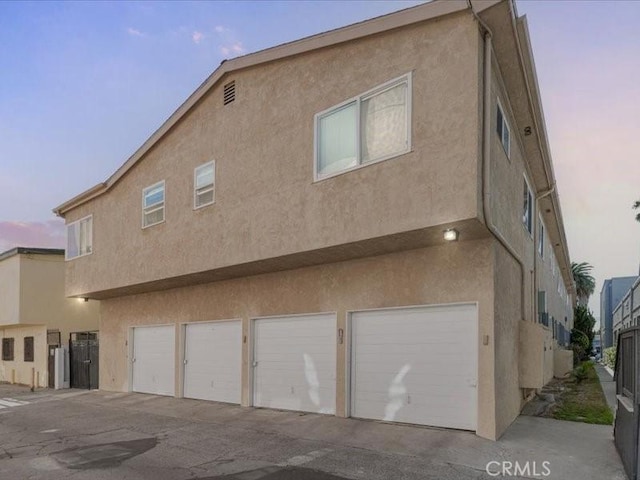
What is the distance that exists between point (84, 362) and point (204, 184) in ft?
39.5

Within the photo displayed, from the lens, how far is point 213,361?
45.9ft

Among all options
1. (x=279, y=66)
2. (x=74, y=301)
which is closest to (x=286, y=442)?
(x=279, y=66)

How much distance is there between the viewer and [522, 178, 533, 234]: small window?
12920 mm

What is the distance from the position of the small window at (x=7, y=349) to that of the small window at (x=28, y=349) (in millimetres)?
2280

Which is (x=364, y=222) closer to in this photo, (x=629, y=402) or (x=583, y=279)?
(x=629, y=402)

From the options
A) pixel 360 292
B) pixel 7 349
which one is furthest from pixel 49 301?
pixel 360 292

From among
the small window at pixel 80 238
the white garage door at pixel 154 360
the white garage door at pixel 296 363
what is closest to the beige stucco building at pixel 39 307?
the small window at pixel 80 238

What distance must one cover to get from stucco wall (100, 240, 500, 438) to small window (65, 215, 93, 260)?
13.2ft

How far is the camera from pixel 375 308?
1016cm

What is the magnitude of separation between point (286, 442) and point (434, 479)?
3.12 meters

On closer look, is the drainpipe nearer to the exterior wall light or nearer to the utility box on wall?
the exterior wall light

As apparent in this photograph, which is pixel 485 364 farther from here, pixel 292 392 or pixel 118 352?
pixel 118 352

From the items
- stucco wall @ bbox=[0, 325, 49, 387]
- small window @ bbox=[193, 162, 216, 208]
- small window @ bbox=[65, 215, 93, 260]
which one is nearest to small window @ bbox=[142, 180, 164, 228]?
small window @ bbox=[193, 162, 216, 208]

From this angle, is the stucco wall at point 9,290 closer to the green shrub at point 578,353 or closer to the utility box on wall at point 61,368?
the utility box on wall at point 61,368
